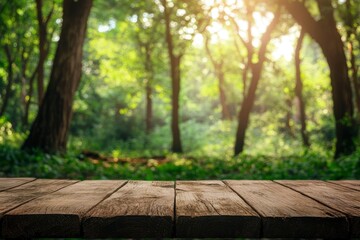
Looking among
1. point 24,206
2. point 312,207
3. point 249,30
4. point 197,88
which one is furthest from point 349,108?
point 197,88

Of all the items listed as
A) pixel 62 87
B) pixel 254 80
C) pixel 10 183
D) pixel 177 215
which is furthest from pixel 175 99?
pixel 177 215

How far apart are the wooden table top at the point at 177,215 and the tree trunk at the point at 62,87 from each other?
7.56 metres

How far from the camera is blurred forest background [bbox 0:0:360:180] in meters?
8.71

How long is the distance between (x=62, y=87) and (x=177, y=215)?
8.49 m

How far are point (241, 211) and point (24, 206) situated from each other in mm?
855

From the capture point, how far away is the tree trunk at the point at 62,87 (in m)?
8.83

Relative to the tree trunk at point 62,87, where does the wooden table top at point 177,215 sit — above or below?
below

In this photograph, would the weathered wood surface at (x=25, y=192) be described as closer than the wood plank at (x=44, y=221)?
No

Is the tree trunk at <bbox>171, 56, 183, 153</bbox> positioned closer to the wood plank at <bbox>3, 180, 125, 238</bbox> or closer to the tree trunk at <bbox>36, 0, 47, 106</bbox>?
the tree trunk at <bbox>36, 0, 47, 106</bbox>

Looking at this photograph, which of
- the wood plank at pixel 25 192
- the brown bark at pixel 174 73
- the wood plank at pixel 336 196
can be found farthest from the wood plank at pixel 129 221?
the brown bark at pixel 174 73

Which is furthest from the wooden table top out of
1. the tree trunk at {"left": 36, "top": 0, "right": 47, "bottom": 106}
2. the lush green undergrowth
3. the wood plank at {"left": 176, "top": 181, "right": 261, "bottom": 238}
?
the tree trunk at {"left": 36, "top": 0, "right": 47, "bottom": 106}

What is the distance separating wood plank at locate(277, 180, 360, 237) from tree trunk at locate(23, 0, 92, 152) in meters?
7.72

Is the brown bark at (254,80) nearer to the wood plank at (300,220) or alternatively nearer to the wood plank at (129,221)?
the wood plank at (300,220)

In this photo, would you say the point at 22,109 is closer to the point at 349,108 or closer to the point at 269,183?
the point at 349,108
